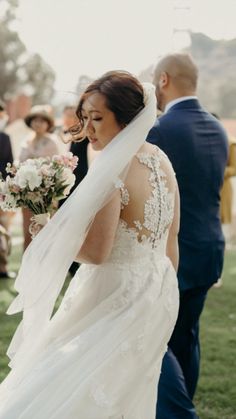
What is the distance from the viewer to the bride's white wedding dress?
9.69 feet

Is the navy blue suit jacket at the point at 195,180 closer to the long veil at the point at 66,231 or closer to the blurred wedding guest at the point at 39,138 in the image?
the long veil at the point at 66,231

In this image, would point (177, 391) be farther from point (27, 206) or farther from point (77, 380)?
point (27, 206)

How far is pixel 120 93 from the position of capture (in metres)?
3.13

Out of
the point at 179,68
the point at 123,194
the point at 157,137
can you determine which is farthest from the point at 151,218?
the point at 179,68

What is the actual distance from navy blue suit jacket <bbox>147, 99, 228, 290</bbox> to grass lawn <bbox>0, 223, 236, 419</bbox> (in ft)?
3.00

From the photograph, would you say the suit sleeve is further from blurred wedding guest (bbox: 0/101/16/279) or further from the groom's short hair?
blurred wedding guest (bbox: 0/101/16/279)

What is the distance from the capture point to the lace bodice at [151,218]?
3191 mm

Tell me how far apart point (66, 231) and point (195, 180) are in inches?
59.4

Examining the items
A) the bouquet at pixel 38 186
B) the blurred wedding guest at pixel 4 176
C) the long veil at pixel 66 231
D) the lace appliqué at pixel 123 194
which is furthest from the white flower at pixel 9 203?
the blurred wedding guest at pixel 4 176

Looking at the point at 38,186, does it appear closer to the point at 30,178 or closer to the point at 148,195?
the point at 30,178

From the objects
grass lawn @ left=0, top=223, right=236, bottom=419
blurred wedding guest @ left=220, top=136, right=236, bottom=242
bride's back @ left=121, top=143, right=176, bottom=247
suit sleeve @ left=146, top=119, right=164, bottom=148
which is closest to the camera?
bride's back @ left=121, top=143, right=176, bottom=247

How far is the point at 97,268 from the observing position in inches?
128

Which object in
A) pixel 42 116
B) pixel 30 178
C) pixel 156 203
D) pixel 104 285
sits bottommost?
pixel 42 116

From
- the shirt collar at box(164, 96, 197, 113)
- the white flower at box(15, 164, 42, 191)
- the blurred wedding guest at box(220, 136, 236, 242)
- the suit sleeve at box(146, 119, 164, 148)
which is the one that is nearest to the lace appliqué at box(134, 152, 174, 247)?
the white flower at box(15, 164, 42, 191)
